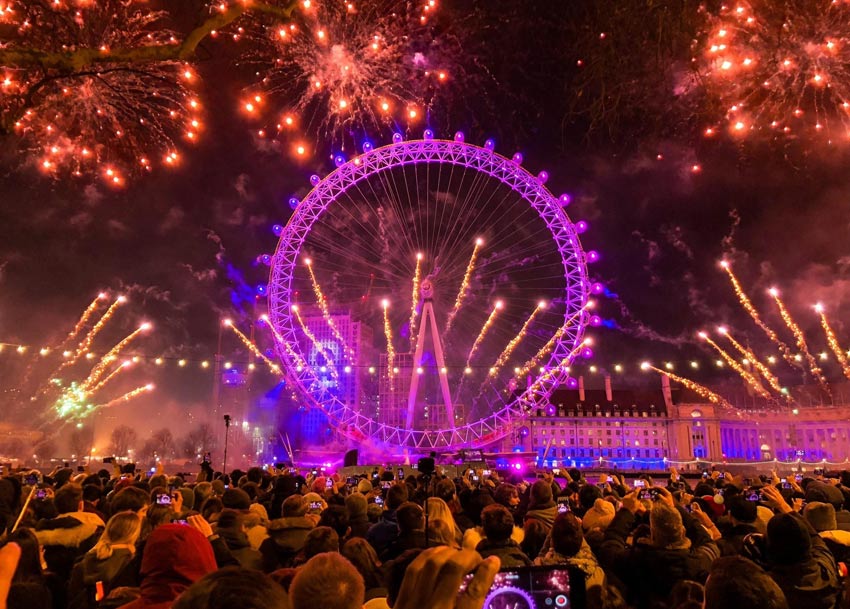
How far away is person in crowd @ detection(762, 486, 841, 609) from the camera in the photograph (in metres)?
4.03

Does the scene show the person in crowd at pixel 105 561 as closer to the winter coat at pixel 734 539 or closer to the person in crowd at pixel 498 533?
the person in crowd at pixel 498 533

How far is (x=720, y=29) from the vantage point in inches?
371

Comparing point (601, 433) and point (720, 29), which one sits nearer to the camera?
point (720, 29)

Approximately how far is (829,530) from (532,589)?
5195 mm

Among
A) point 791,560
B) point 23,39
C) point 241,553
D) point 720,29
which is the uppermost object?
point 720,29

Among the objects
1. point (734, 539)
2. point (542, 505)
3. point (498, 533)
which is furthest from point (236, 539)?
point (734, 539)

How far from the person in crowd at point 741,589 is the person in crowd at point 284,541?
4.58 m

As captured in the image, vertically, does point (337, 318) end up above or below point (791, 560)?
above

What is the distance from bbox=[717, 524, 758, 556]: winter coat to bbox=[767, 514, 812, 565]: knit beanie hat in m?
2.21

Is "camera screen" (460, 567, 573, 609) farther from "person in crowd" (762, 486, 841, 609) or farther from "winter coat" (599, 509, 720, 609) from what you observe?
"winter coat" (599, 509, 720, 609)

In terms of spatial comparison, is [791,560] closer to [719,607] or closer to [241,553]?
[719,607]

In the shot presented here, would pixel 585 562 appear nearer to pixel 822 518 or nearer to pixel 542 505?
pixel 542 505

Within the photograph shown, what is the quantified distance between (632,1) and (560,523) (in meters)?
6.62

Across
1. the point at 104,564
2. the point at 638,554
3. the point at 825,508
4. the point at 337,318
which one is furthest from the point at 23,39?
the point at 337,318
